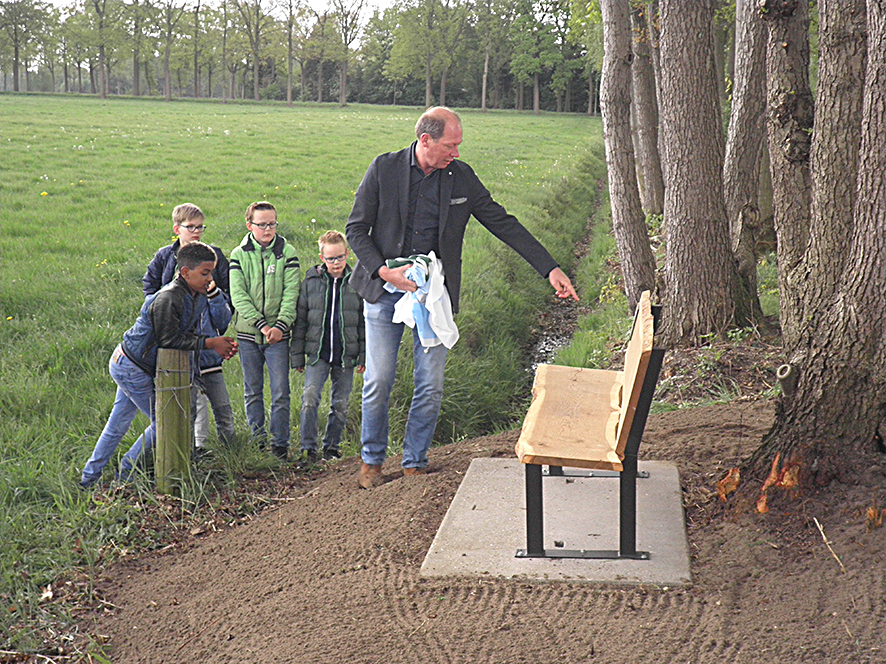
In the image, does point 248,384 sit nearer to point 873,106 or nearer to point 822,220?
point 822,220

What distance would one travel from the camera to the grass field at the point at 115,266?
4750 mm

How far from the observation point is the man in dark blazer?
4.58 metres

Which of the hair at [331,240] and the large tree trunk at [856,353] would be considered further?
the hair at [331,240]

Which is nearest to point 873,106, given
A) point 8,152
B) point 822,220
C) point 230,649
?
point 822,220

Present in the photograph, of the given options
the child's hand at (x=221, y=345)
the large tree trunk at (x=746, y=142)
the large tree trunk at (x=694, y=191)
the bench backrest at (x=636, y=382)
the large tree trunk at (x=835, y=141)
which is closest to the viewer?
the bench backrest at (x=636, y=382)

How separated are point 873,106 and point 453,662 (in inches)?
103

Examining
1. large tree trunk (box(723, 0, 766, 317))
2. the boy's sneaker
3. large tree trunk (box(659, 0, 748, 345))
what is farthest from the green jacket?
large tree trunk (box(723, 0, 766, 317))

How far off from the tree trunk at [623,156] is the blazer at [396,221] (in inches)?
138

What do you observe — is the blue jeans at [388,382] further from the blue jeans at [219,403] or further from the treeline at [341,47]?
the treeline at [341,47]

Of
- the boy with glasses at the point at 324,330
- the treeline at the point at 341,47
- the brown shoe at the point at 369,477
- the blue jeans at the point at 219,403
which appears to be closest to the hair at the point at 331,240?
the boy with glasses at the point at 324,330

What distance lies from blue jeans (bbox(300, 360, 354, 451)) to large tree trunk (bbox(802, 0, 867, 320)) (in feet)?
9.80

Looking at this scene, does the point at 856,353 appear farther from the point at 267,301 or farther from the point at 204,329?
the point at 204,329

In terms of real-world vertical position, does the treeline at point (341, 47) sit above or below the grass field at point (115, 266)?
above

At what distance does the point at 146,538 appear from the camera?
4566mm
